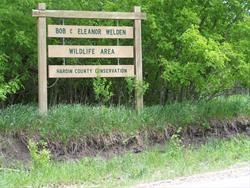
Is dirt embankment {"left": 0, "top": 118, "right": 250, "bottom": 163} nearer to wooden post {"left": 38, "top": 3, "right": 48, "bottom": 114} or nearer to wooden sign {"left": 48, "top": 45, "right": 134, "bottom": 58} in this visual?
wooden post {"left": 38, "top": 3, "right": 48, "bottom": 114}

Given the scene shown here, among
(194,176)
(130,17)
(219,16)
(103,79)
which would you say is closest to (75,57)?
(103,79)

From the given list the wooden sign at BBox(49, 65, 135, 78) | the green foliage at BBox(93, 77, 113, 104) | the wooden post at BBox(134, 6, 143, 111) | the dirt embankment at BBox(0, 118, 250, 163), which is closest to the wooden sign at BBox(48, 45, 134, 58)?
the wooden post at BBox(134, 6, 143, 111)

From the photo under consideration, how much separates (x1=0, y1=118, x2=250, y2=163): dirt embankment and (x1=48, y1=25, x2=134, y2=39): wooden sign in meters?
2.55

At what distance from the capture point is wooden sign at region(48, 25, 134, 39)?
11938 millimetres

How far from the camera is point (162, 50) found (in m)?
13.0

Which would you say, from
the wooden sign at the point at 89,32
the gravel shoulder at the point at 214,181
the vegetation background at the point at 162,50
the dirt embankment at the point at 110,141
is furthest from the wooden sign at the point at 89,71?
the gravel shoulder at the point at 214,181

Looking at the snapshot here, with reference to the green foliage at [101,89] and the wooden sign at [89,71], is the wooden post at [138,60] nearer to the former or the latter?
the wooden sign at [89,71]

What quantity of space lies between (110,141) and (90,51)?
7.86 feet

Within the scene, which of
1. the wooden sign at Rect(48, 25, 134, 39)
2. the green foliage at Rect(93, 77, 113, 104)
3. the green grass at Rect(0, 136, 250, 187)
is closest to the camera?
the green grass at Rect(0, 136, 250, 187)

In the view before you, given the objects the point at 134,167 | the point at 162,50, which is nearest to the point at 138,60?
the point at 162,50

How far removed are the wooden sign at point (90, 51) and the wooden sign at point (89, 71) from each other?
0.87 ft

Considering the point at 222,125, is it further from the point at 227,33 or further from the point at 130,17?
the point at 130,17

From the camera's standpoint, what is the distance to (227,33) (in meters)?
13.5

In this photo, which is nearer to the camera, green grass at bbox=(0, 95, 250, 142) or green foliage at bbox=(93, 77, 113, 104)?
green grass at bbox=(0, 95, 250, 142)
